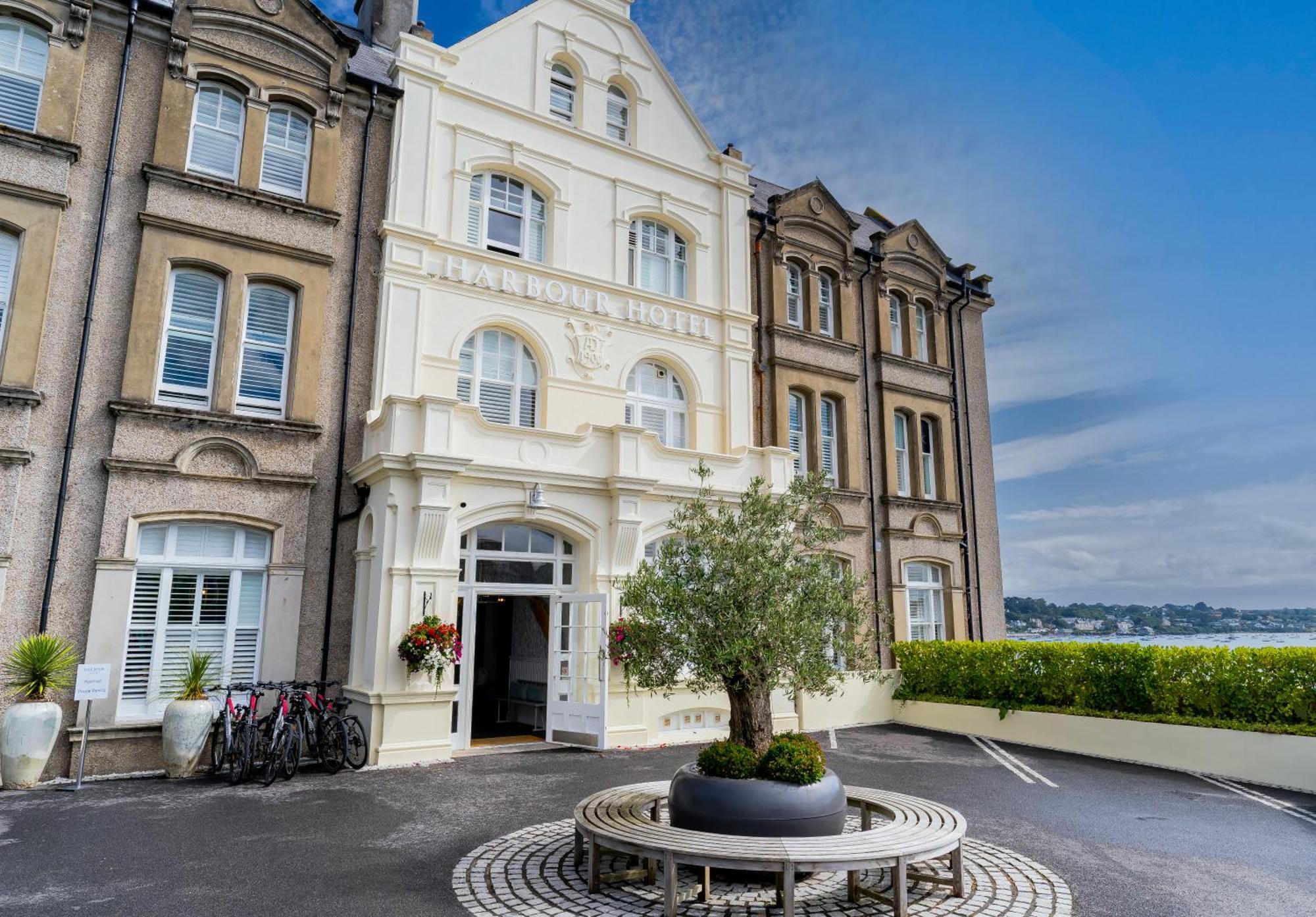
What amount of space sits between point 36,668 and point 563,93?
12.2 metres

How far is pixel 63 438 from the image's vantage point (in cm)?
1023

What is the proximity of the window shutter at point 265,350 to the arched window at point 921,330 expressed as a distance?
14.0 metres

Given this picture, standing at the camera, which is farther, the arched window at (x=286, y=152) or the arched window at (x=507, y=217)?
the arched window at (x=507, y=217)

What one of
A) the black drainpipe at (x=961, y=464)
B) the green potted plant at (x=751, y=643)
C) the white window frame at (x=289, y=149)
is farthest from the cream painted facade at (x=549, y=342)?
the black drainpipe at (x=961, y=464)

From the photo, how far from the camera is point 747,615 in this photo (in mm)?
6406

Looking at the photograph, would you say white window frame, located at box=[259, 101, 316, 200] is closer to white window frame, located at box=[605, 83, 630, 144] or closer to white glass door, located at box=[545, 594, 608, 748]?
white window frame, located at box=[605, 83, 630, 144]

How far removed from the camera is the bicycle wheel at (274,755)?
938cm

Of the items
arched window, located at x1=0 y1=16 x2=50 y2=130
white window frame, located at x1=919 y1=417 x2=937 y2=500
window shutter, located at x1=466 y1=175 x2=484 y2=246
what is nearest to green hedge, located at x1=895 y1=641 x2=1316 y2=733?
white window frame, located at x1=919 y1=417 x2=937 y2=500

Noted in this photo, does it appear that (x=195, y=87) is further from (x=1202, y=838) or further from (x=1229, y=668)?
(x=1229, y=668)

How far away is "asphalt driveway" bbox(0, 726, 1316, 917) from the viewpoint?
5.69m

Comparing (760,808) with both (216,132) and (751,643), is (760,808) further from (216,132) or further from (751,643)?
(216,132)

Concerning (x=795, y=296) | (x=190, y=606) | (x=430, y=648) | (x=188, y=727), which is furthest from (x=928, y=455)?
(x=188, y=727)

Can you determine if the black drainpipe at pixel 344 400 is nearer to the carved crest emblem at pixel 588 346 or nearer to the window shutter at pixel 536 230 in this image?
the window shutter at pixel 536 230

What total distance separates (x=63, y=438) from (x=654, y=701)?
8749mm
